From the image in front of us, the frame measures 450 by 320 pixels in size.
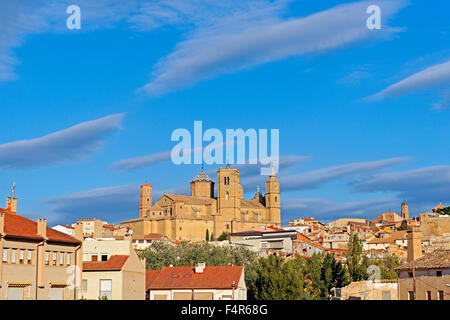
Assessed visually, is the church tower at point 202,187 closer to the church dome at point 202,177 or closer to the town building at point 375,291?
the church dome at point 202,177

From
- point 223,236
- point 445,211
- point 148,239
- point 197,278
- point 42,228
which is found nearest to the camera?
point 42,228

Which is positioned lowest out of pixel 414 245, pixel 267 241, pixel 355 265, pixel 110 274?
pixel 110 274

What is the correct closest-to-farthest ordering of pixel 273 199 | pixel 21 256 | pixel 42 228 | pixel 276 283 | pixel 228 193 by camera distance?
pixel 21 256
pixel 42 228
pixel 276 283
pixel 228 193
pixel 273 199

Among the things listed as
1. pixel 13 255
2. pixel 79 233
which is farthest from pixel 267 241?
pixel 13 255

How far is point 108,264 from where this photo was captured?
51.7m

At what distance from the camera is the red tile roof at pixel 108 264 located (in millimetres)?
50875

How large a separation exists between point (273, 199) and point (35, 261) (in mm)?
154727

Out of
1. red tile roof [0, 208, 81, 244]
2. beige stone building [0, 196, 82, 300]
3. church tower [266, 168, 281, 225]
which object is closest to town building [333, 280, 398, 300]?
beige stone building [0, 196, 82, 300]

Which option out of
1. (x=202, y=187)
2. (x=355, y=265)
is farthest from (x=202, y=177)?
(x=355, y=265)

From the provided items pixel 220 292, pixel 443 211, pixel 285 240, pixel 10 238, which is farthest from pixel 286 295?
pixel 443 211

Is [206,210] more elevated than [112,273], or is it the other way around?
[206,210]

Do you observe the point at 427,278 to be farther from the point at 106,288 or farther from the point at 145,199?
the point at 145,199

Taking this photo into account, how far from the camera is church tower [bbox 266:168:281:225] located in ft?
633

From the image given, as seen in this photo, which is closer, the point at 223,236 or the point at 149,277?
the point at 149,277
